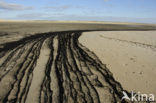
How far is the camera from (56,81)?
5.82 metres

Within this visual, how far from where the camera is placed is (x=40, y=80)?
592cm

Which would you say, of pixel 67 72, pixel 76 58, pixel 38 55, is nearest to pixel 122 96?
A: pixel 67 72

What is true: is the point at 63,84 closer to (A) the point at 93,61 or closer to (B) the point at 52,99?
(B) the point at 52,99

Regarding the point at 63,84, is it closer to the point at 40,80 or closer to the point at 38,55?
the point at 40,80

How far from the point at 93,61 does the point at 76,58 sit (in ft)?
3.16

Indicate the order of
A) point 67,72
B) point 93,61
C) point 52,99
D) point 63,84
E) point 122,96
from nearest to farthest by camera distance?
point 52,99 < point 122,96 < point 63,84 < point 67,72 < point 93,61

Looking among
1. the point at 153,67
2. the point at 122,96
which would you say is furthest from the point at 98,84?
the point at 153,67

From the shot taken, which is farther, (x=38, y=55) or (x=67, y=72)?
(x=38, y=55)

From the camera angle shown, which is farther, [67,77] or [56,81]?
[67,77]

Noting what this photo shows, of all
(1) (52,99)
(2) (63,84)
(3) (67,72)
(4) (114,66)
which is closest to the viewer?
(1) (52,99)

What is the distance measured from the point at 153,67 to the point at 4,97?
6.60 m

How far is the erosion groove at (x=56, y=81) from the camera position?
4762mm

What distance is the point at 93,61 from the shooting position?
27.9 ft

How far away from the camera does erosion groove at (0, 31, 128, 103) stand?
4762 mm
